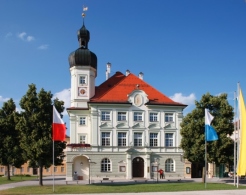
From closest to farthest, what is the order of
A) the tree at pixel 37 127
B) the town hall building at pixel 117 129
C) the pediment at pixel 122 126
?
the tree at pixel 37 127
the town hall building at pixel 117 129
the pediment at pixel 122 126

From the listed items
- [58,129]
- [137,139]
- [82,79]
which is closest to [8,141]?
[82,79]

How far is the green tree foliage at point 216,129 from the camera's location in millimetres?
40719

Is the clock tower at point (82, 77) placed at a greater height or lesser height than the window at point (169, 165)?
greater

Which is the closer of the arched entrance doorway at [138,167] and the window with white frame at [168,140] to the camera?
the arched entrance doorway at [138,167]

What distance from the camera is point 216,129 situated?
4103 cm

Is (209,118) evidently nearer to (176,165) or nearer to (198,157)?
(198,157)

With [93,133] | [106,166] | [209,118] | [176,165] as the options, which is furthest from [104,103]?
[209,118]

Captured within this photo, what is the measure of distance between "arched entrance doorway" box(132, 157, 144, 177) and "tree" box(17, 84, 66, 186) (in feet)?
55.8

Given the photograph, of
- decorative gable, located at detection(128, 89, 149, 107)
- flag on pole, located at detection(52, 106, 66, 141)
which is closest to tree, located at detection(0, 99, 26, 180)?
decorative gable, located at detection(128, 89, 149, 107)

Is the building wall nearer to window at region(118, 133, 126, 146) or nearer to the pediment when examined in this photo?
the pediment

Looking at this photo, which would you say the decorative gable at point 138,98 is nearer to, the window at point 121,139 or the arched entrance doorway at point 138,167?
the window at point 121,139

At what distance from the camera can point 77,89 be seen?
55031 mm

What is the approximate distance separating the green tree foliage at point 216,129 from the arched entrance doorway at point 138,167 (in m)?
12.3

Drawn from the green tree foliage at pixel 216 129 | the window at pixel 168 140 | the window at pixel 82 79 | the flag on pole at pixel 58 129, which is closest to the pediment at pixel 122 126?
the window at pixel 168 140
